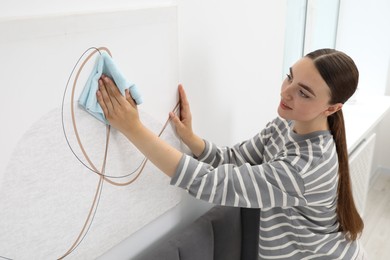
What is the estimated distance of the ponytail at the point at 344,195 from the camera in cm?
118

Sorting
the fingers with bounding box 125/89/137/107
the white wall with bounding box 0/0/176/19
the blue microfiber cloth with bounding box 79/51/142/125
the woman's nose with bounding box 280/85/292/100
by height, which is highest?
the white wall with bounding box 0/0/176/19

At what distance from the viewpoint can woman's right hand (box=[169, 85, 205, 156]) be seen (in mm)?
1093

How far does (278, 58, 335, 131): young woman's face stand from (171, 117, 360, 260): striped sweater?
3.2 inches

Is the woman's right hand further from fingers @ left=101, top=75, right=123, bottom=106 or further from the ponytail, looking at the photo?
the ponytail

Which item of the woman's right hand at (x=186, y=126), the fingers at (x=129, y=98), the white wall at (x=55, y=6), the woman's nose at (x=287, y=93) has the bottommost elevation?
the woman's right hand at (x=186, y=126)

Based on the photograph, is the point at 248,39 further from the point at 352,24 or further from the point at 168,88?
the point at 352,24

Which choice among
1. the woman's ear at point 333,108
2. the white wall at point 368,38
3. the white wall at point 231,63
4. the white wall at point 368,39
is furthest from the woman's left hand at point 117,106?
the white wall at point 368,38

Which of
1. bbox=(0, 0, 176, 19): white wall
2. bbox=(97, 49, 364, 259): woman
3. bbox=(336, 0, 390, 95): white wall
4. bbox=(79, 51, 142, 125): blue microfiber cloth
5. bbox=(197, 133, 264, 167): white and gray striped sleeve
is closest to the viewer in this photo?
bbox=(0, 0, 176, 19): white wall

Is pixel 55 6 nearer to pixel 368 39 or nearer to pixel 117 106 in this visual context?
pixel 117 106

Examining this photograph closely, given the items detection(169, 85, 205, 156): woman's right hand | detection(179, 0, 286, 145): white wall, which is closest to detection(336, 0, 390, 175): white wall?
detection(179, 0, 286, 145): white wall

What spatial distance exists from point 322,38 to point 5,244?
244cm

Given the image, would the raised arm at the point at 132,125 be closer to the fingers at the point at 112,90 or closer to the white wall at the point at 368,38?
the fingers at the point at 112,90

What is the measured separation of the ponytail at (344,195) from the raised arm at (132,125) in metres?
0.50

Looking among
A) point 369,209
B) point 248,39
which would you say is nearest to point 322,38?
point 369,209
